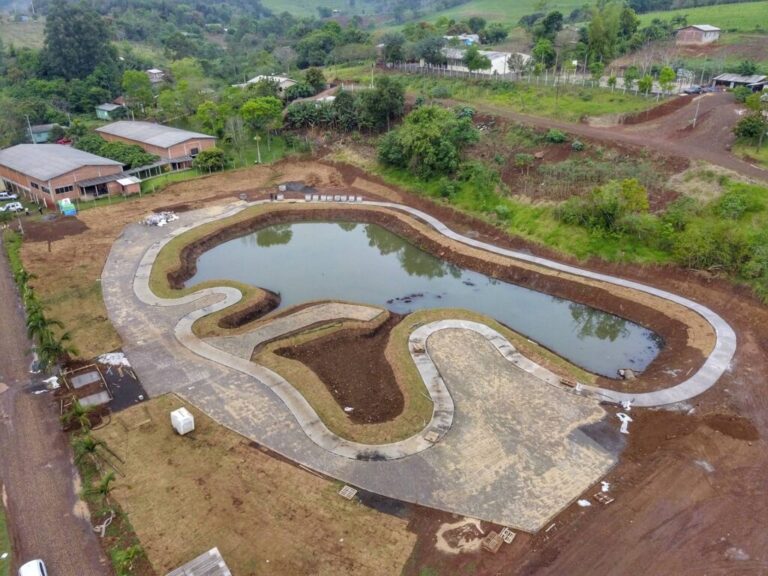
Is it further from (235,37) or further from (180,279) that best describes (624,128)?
(235,37)

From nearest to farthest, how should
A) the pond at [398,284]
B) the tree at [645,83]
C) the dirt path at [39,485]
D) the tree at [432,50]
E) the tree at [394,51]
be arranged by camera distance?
the dirt path at [39,485] < the pond at [398,284] < the tree at [645,83] < the tree at [432,50] < the tree at [394,51]

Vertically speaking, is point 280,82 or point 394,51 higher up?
point 394,51

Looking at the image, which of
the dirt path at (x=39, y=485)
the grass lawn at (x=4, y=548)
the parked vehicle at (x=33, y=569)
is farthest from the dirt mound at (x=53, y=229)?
the parked vehicle at (x=33, y=569)

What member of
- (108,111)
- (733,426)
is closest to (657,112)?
(733,426)

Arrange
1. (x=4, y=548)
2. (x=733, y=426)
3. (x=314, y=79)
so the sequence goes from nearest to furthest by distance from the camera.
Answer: (x=4, y=548)
(x=733, y=426)
(x=314, y=79)

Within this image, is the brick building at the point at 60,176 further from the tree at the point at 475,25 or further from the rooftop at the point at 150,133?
the tree at the point at 475,25

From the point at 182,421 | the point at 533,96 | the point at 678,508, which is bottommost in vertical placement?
the point at 678,508

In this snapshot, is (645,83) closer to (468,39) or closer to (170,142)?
(468,39)

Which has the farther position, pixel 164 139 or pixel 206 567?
pixel 164 139
